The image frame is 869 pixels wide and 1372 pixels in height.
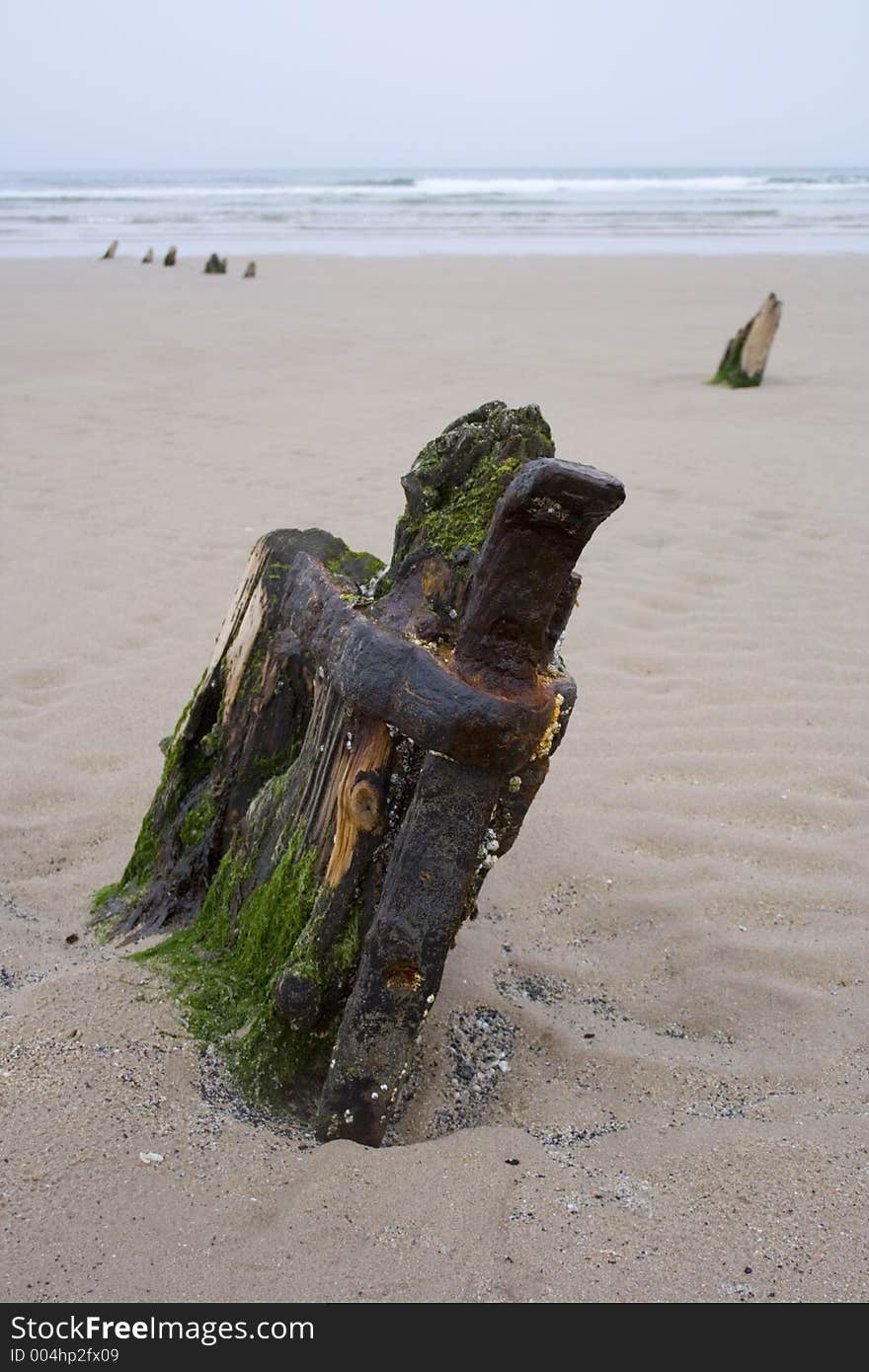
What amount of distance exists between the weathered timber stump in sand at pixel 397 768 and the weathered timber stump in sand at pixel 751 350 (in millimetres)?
9333

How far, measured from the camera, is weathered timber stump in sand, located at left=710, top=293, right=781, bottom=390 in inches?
439

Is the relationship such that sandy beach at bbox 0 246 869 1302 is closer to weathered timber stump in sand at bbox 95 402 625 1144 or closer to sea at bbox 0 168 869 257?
weathered timber stump in sand at bbox 95 402 625 1144

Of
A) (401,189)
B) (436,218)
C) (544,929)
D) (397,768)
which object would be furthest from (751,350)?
(401,189)

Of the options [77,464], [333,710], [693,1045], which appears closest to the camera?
[333,710]

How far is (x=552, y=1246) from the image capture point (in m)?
2.04

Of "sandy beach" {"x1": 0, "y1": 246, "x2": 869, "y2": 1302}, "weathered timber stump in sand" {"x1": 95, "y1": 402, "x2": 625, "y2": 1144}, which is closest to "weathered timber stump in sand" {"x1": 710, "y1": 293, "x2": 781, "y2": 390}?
"sandy beach" {"x1": 0, "y1": 246, "x2": 869, "y2": 1302}

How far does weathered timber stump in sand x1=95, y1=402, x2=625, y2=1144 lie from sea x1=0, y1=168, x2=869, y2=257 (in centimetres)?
2531

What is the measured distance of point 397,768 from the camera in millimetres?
2275

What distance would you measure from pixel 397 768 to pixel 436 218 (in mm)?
41009

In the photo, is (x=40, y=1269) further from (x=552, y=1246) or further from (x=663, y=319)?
(x=663, y=319)

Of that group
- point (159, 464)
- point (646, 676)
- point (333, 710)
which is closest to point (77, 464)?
point (159, 464)

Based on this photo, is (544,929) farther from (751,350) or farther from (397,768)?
(751,350)

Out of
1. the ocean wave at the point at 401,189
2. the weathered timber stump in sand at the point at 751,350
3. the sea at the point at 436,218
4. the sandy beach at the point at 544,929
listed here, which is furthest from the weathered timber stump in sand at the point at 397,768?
the ocean wave at the point at 401,189

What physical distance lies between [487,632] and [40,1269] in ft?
4.16
